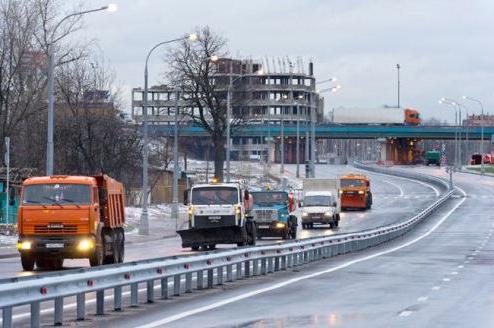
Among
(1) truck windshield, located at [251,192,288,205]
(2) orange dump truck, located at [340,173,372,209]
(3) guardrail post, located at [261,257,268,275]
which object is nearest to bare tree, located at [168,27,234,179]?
(2) orange dump truck, located at [340,173,372,209]

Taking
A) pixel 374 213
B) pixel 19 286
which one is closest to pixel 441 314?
pixel 19 286

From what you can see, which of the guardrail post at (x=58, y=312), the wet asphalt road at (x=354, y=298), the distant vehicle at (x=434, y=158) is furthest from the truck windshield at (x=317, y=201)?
the distant vehicle at (x=434, y=158)

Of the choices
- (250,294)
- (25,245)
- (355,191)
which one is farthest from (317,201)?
(250,294)

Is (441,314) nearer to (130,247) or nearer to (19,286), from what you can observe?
(19,286)

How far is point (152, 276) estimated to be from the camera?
22047mm

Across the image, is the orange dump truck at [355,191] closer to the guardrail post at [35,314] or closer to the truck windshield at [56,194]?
the truck windshield at [56,194]

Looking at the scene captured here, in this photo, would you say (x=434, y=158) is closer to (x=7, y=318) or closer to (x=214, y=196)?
(x=214, y=196)

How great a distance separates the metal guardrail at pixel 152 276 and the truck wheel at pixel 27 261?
13.2ft

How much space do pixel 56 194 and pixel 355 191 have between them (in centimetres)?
6468

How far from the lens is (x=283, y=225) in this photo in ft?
189

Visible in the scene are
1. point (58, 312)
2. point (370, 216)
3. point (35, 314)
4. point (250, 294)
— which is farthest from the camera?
point (370, 216)

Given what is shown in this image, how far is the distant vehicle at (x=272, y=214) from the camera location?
5738 centimetres

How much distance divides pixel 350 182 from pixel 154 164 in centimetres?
1596

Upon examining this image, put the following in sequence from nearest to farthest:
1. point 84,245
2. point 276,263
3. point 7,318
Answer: point 7,318 → point 84,245 → point 276,263
